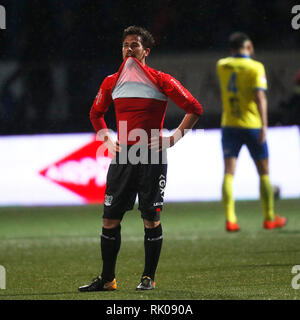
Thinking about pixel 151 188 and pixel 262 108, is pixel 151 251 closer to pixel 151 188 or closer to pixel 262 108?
pixel 151 188

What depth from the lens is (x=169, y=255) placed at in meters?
7.33

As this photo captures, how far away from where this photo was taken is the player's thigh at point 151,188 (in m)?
5.29

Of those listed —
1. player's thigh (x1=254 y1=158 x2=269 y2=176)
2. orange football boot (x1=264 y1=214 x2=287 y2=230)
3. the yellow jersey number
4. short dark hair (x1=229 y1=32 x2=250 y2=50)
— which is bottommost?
orange football boot (x1=264 y1=214 x2=287 y2=230)

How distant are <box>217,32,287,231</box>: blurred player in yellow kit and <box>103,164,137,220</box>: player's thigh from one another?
3610 millimetres

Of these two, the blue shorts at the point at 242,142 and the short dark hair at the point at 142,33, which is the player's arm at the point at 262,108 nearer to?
the blue shorts at the point at 242,142

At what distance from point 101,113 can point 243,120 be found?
3689 mm

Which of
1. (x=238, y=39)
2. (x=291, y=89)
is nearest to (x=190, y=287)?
(x=238, y=39)

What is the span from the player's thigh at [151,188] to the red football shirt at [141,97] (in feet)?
0.66

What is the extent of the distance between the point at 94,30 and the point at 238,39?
5303 mm

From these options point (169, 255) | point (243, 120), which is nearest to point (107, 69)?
point (243, 120)

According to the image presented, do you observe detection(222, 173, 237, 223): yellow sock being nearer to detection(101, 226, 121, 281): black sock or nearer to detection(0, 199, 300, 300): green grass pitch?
detection(0, 199, 300, 300): green grass pitch

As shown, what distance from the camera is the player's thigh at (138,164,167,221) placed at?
5.29 meters

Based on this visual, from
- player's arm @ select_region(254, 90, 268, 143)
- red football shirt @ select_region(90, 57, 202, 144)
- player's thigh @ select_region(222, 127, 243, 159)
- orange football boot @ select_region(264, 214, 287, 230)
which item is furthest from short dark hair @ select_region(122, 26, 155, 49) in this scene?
orange football boot @ select_region(264, 214, 287, 230)
